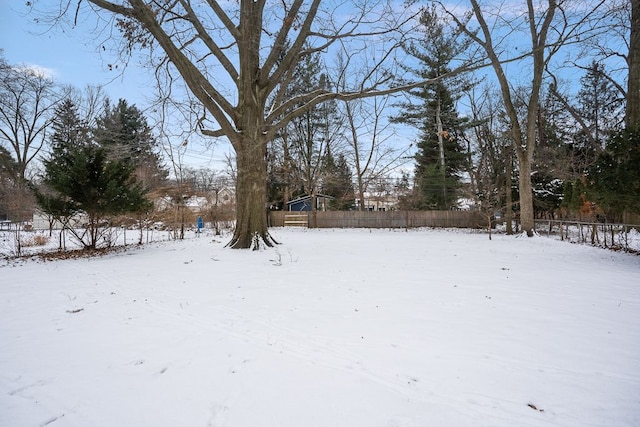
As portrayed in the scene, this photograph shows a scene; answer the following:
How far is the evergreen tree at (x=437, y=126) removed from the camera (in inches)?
898

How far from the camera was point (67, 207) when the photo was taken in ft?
31.0

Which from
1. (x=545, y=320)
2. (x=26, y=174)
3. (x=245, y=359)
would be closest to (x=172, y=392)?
(x=245, y=359)

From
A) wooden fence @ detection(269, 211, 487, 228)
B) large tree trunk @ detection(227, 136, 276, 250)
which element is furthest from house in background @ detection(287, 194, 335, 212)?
large tree trunk @ detection(227, 136, 276, 250)

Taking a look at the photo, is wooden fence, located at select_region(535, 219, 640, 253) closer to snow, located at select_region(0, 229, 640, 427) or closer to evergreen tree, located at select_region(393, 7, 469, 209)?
snow, located at select_region(0, 229, 640, 427)

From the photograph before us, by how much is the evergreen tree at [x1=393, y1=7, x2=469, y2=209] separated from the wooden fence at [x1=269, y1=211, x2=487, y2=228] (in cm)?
163

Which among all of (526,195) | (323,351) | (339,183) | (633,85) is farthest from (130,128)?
(633,85)

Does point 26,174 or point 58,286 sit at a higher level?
point 26,174

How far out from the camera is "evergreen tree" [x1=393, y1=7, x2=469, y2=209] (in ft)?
74.9

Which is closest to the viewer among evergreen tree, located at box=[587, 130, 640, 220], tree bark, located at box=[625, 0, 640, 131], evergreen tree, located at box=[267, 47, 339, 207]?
evergreen tree, located at box=[587, 130, 640, 220]

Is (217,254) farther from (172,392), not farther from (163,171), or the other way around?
(163,171)

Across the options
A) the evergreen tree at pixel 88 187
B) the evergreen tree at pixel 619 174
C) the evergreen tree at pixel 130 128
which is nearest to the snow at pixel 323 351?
the evergreen tree at pixel 619 174

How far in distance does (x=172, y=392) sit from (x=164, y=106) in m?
8.72

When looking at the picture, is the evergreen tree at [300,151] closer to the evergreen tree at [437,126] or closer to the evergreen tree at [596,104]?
the evergreen tree at [437,126]

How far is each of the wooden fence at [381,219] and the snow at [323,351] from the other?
56.1ft
